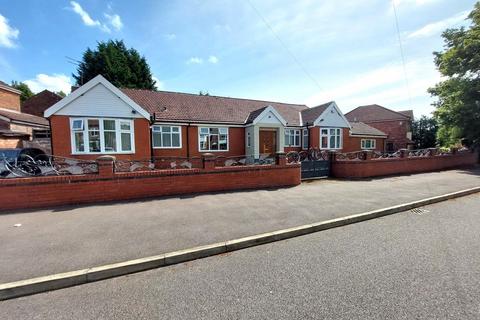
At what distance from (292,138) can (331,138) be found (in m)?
3.33

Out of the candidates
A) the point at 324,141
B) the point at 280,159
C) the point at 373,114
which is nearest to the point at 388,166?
the point at 324,141

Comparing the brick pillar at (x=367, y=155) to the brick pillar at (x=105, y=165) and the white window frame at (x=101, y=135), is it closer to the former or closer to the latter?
the brick pillar at (x=105, y=165)

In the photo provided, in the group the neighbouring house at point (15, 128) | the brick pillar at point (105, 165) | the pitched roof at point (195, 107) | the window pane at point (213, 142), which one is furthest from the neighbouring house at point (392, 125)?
the neighbouring house at point (15, 128)

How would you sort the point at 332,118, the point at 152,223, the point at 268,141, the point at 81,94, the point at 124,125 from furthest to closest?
the point at 332,118 < the point at 268,141 < the point at 124,125 < the point at 81,94 < the point at 152,223

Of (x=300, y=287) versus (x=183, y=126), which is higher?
(x=183, y=126)

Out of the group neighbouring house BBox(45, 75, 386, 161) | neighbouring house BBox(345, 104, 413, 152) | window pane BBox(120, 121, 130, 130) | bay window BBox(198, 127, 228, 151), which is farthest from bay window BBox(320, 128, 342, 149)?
neighbouring house BBox(345, 104, 413, 152)

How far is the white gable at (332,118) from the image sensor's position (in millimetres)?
18298

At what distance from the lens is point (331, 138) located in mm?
19062

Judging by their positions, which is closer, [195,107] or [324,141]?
[195,107]

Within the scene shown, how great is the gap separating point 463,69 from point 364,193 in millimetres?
19102

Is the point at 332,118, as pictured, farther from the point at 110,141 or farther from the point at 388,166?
the point at 110,141

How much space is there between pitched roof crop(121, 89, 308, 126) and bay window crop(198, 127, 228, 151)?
658 millimetres

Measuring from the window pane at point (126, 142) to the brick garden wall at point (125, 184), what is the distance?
536 cm

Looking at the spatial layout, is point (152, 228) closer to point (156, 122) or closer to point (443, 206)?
point (443, 206)
